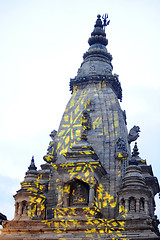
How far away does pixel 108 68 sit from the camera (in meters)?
42.9

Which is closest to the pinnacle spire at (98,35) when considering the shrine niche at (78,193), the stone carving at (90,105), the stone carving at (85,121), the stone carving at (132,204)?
the stone carving at (90,105)

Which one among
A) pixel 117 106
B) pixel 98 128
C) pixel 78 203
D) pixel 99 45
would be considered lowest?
pixel 78 203

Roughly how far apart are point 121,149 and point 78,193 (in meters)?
5.55

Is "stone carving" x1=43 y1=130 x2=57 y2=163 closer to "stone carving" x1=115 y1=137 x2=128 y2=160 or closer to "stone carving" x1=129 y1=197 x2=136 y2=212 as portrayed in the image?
"stone carving" x1=115 y1=137 x2=128 y2=160

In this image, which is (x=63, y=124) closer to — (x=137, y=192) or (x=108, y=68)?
(x=108, y=68)

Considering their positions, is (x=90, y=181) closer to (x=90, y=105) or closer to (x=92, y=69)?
(x=90, y=105)

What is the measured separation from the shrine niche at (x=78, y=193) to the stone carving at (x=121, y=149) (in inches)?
157

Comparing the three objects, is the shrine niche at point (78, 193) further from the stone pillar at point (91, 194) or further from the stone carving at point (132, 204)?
the stone carving at point (132, 204)

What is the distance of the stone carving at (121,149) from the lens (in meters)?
35.4

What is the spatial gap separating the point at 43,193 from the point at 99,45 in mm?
18114

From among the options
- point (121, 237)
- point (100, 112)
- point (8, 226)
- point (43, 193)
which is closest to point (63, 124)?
point (100, 112)

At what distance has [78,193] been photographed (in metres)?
33.1

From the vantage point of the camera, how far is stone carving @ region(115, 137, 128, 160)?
3538 cm

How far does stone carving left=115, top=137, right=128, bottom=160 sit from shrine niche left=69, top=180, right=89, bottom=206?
13.1ft
